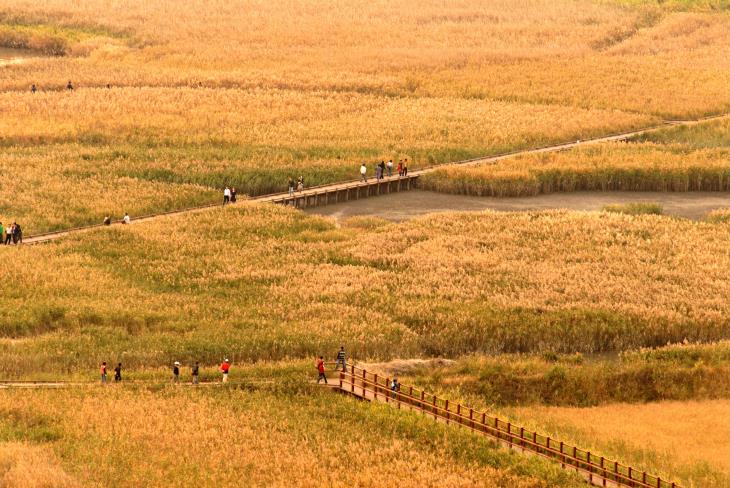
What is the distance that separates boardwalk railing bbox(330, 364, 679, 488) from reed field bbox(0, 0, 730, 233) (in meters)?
27.1

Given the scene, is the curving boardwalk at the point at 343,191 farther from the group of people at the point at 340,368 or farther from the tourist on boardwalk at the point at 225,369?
the group of people at the point at 340,368

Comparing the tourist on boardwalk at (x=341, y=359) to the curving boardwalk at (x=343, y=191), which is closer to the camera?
the tourist on boardwalk at (x=341, y=359)

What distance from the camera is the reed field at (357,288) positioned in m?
57.3

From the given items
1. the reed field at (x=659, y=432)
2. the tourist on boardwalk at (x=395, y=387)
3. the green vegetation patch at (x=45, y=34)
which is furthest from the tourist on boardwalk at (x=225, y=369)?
the green vegetation patch at (x=45, y=34)

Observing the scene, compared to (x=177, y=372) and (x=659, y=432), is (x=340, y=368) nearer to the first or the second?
(x=177, y=372)

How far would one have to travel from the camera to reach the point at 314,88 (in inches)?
4596

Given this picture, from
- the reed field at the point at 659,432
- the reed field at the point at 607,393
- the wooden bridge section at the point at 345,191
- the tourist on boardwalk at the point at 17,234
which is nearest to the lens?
the reed field at the point at 659,432

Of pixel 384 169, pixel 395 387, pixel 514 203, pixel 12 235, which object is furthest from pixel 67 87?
pixel 395 387

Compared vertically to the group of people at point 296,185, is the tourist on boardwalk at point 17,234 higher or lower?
lower

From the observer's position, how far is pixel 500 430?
47656mm

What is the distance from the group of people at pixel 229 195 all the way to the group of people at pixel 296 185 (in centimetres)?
341

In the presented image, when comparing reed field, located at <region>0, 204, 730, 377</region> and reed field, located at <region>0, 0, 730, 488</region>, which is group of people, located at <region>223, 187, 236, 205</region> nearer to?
reed field, located at <region>0, 0, 730, 488</region>

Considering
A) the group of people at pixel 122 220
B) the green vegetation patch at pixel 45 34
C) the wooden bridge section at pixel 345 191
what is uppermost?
the green vegetation patch at pixel 45 34

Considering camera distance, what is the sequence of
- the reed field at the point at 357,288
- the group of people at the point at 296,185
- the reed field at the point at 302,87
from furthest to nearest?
1. the reed field at the point at 302,87
2. the group of people at the point at 296,185
3. the reed field at the point at 357,288
